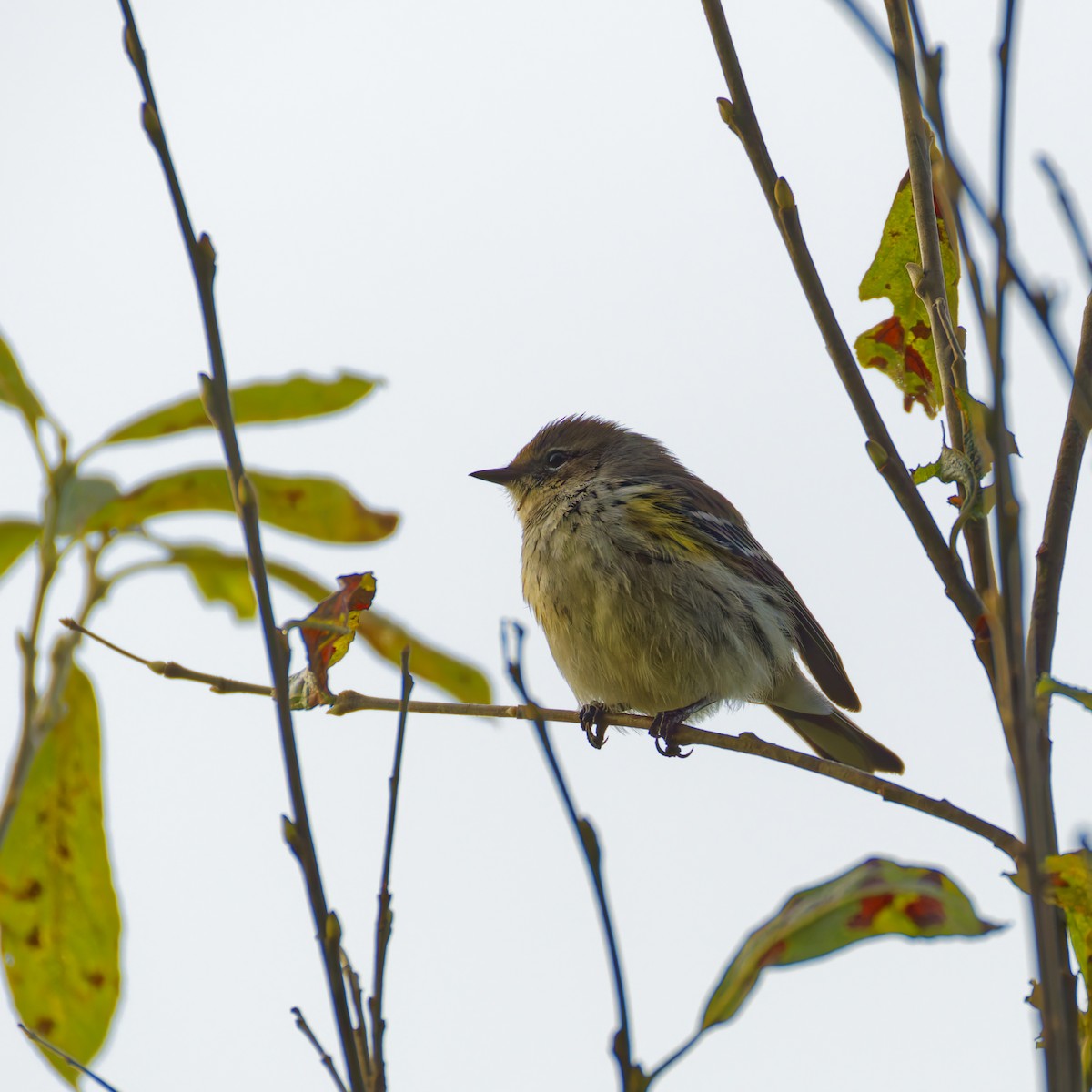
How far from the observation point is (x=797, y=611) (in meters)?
6.20

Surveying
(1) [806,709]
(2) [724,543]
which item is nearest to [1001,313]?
(2) [724,543]

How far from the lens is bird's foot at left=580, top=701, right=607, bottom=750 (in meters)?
5.15

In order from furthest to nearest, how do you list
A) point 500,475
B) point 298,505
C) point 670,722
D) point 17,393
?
point 500,475 → point 670,722 → point 298,505 → point 17,393

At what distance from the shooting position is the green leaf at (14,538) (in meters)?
3.33

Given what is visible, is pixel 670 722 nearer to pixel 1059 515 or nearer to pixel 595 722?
pixel 595 722

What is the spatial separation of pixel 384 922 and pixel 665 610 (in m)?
3.58

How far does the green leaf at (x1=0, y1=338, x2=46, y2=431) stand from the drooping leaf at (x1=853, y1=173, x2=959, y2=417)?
1918 millimetres

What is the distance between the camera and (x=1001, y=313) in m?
1.56

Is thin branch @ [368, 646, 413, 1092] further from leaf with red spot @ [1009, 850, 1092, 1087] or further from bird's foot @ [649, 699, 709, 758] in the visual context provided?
bird's foot @ [649, 699, 709, 758]

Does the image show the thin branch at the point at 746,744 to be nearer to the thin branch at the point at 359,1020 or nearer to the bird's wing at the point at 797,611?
the thin branch at the point at 359,1020

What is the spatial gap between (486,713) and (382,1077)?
53.2 inches

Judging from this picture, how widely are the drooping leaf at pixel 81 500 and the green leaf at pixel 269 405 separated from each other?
19cm

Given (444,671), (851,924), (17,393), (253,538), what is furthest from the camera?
(444,671)

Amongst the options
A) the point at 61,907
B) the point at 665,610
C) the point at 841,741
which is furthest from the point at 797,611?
the point at 61,907
